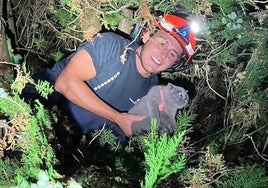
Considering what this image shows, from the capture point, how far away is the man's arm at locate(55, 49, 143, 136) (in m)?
2.05

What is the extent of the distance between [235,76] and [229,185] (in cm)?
92

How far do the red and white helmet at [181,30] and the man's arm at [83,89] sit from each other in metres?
0.41

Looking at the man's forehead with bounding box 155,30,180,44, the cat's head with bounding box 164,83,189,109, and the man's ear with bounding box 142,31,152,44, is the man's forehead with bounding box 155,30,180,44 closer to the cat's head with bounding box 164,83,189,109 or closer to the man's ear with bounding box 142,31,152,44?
the man's ear with bounding box 142,31,152,44

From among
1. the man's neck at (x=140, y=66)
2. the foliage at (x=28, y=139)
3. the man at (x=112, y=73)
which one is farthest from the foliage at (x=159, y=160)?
the man's neck at (x=140, y=66)

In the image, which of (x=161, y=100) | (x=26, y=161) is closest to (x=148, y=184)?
(x=26, y=161)

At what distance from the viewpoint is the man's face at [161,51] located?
6.95 feet

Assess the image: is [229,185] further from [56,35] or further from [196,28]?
[56,35]

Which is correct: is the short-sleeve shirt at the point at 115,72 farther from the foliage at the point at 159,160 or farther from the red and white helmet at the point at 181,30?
the foliage at the point at 159,160

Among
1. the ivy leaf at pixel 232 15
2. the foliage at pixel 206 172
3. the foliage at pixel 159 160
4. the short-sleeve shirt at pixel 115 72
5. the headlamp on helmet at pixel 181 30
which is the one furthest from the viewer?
the short-sleeve shirt at pixel 115 72

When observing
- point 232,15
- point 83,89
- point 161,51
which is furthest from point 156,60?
point 232,15

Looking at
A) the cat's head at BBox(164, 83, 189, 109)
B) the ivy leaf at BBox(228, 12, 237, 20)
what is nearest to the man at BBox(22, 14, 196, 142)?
the cat's head at BBox(164, 83, 189, 109)

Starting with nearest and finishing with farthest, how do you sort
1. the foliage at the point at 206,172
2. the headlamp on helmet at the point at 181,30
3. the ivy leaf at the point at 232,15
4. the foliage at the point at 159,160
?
1. the foliage at the point at 159,160
2. the foliage at the point at 206,172
3. the ivy leaf at the point at 232,15
4. the headlamp on helmet at the point at 181,30

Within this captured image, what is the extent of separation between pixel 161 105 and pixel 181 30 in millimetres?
386

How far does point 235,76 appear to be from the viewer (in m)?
2.09
